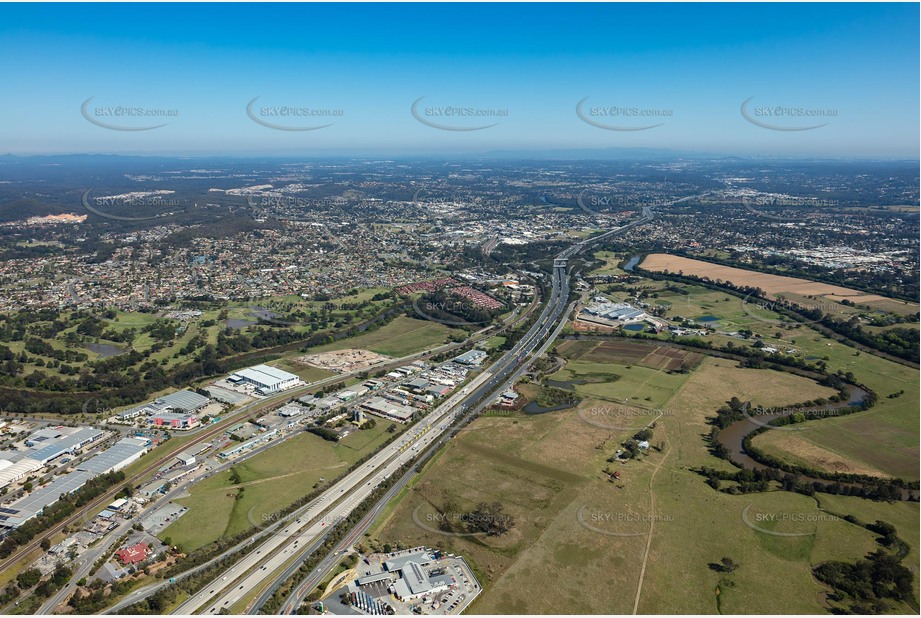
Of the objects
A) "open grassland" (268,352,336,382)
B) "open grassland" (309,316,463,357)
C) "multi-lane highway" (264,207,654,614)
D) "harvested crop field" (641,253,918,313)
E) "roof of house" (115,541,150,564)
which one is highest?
"harvested crop field" (641,253,918,313)

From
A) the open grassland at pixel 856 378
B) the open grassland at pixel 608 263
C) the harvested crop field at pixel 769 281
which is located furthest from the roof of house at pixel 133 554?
the harvested crop field at pixel 769 281

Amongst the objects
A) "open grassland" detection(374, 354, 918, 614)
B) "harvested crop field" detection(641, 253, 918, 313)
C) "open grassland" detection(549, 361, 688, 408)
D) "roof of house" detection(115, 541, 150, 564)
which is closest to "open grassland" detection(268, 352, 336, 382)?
"open grassland" detection(374, 354, 918, 614)

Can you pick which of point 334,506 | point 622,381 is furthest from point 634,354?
point 334,506

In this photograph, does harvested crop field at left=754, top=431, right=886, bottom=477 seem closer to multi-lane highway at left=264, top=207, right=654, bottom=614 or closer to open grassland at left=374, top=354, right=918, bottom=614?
open grassland at left=374, top=354, right=918, bottom=614

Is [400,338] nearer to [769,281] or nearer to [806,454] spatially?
[806,454]

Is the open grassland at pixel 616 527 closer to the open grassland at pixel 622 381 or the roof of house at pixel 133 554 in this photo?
the open grassland at pixel 622 381
